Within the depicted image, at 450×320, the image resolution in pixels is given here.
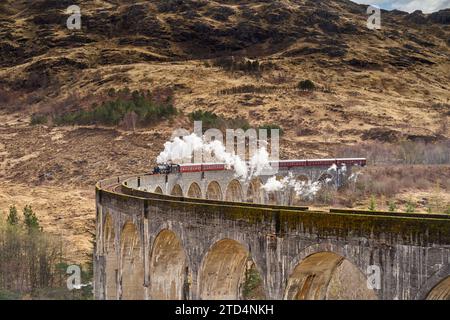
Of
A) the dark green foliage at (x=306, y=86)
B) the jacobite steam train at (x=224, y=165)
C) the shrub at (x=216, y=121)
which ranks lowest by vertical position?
the jacobite steam train at (x=224, y=165)

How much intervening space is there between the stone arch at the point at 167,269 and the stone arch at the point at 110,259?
5.11 meters

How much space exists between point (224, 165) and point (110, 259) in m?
31.1

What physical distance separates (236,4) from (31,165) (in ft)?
381

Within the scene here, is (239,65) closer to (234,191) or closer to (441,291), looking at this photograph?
(234,191)

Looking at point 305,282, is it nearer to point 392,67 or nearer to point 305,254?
point 305,254

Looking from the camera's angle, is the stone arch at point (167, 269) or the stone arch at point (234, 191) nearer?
the stone arch at point (167, 269)

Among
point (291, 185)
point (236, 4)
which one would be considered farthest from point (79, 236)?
point (236, 4)

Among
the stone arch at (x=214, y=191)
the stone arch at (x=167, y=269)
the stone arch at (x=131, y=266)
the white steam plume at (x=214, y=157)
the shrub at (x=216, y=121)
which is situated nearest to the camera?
the stone arch at (x=167, y=269)

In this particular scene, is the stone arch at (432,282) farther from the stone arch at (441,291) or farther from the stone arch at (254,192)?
the stone arch at (254,192)

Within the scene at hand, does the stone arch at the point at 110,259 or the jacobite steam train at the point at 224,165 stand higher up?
the jacobite steam train at the point at 224,165

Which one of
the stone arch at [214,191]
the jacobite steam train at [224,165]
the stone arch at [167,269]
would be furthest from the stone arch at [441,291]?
the stone arch at [214,191]

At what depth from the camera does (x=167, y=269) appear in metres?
30.0

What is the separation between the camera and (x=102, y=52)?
15575cm

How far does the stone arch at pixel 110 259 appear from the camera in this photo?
34.2 metres
